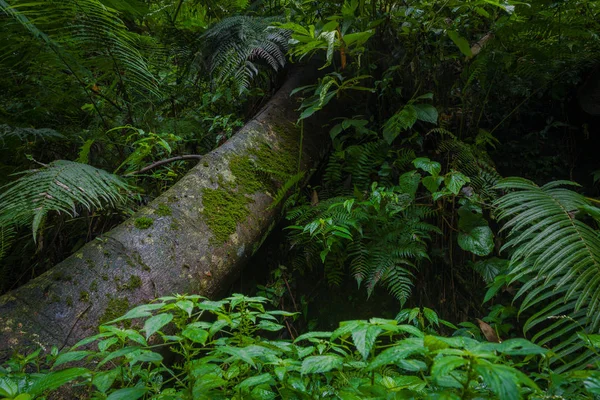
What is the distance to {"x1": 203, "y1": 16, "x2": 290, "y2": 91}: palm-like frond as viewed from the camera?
2.61 metres

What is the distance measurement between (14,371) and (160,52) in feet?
8.29

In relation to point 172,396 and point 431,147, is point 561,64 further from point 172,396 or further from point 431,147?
point 172,396

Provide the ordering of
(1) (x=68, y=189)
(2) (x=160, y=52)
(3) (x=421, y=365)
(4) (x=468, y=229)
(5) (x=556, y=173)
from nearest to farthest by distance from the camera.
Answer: (3) (x=421, y=365) < (1) (x=68, y=189) < (4) (x=468, y=229) < (5) (x=556, y=173) < (2) (x=160, y=52)

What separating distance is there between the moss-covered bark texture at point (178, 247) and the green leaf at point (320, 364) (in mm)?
1002

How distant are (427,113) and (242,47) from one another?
4.35 feet

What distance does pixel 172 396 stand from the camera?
0.92 metres

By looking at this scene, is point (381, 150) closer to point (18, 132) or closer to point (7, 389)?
point (18, 132)

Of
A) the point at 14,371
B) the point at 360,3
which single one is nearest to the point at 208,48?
the point at 360,3

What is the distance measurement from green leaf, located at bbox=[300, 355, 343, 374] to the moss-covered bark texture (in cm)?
100

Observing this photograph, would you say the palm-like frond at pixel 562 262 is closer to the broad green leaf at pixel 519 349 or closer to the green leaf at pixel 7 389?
the broad green leaf at pixel 519 349

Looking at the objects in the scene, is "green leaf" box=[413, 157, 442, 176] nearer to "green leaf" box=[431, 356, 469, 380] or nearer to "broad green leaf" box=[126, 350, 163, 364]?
"green leaf" box=[431, 356, 469, 380]

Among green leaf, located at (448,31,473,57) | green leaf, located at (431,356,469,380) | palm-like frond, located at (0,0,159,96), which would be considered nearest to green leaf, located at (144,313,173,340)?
green leaf, located at (431,356,469,380)

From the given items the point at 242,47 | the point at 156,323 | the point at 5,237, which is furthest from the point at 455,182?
the point at 5,237

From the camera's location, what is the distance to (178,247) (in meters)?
1.86
